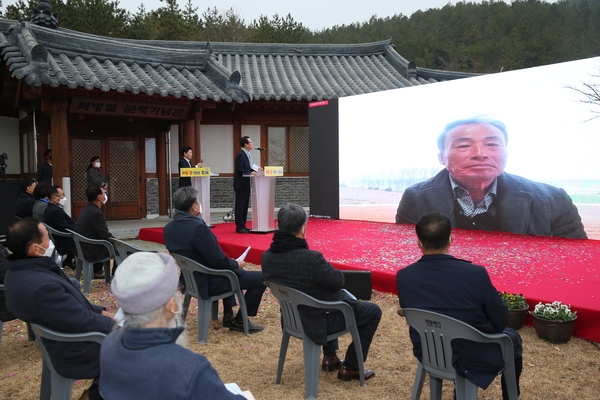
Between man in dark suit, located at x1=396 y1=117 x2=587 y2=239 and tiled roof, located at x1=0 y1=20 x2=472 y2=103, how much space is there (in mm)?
3505

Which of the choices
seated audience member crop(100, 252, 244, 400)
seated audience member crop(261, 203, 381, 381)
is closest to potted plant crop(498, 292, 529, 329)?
seated audience member crop(261, 203, 381, 381)

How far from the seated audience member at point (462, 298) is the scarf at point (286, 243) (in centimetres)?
67

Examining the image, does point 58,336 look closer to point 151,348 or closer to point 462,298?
point 151,348

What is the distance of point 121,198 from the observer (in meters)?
9.43

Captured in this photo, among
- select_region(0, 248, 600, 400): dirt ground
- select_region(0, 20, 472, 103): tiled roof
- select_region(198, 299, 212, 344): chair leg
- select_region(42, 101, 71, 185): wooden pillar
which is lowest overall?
select_region(0, 248, 600, 400): dirt ground

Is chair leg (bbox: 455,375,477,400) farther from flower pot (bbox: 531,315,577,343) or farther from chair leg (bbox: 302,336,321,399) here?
flower pot (bbox: 531,315,577,343)

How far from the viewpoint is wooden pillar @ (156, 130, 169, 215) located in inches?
380

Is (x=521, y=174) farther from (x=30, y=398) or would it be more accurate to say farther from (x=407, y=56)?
(x=407, y=56)

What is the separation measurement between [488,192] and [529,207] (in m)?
0.56

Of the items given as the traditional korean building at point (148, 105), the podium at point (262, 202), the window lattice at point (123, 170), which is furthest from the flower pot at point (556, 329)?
the window lattice at point (123, 170)

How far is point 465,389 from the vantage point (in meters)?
2.07

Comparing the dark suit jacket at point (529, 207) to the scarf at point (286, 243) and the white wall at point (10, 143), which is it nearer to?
the scarf at point (286, 243)

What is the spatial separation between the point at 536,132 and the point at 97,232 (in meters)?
5.21

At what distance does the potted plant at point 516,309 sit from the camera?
A: 11.2 feet
